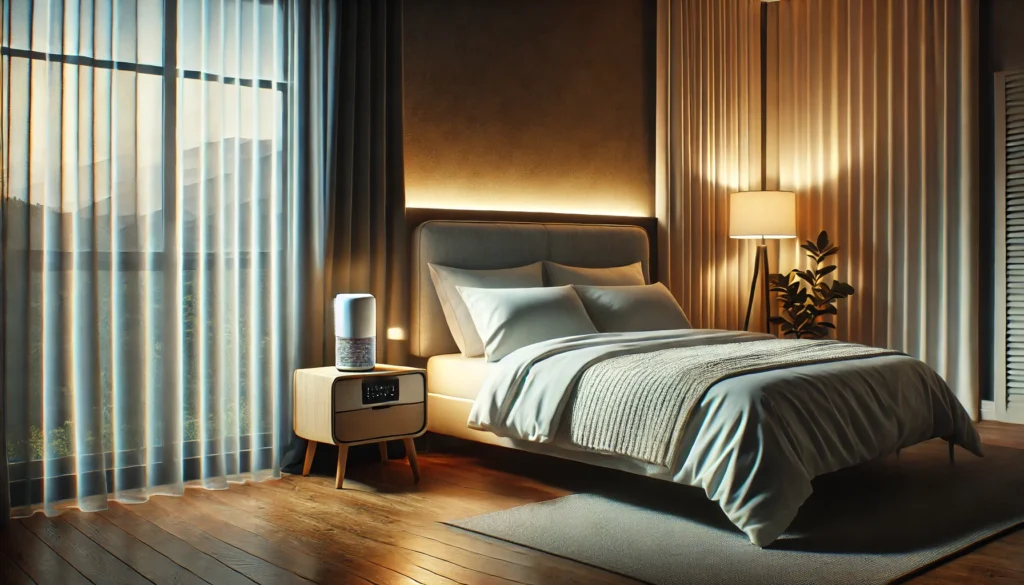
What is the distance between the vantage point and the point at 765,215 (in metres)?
5.88

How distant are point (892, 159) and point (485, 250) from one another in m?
2.78

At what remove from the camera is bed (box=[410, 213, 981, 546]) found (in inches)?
117

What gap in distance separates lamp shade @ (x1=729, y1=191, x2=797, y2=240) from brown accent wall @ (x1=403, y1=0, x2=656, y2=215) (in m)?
0.58

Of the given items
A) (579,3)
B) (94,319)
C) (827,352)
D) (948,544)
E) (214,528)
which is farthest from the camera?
(579,3)

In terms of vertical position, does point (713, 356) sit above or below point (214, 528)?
above

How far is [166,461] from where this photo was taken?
3738mm

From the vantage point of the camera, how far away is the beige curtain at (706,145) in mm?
5930

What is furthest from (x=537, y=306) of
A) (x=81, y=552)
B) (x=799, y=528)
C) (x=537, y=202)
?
(x=81, y=552)

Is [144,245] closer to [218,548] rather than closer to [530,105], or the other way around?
[218,548]

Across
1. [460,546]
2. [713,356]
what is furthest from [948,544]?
[460,546]

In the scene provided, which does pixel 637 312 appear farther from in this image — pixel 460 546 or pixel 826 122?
pixel 826 122

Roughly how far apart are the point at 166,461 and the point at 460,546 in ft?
4.74

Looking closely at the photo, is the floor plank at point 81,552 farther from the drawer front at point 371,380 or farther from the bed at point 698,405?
the bed at point 698,405

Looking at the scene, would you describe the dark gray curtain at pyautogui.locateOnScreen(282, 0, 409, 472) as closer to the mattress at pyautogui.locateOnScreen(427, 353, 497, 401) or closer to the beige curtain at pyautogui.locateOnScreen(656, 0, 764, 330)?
the mattress at pyautogui.locateOnScreen(427, 353, 497, 401)
